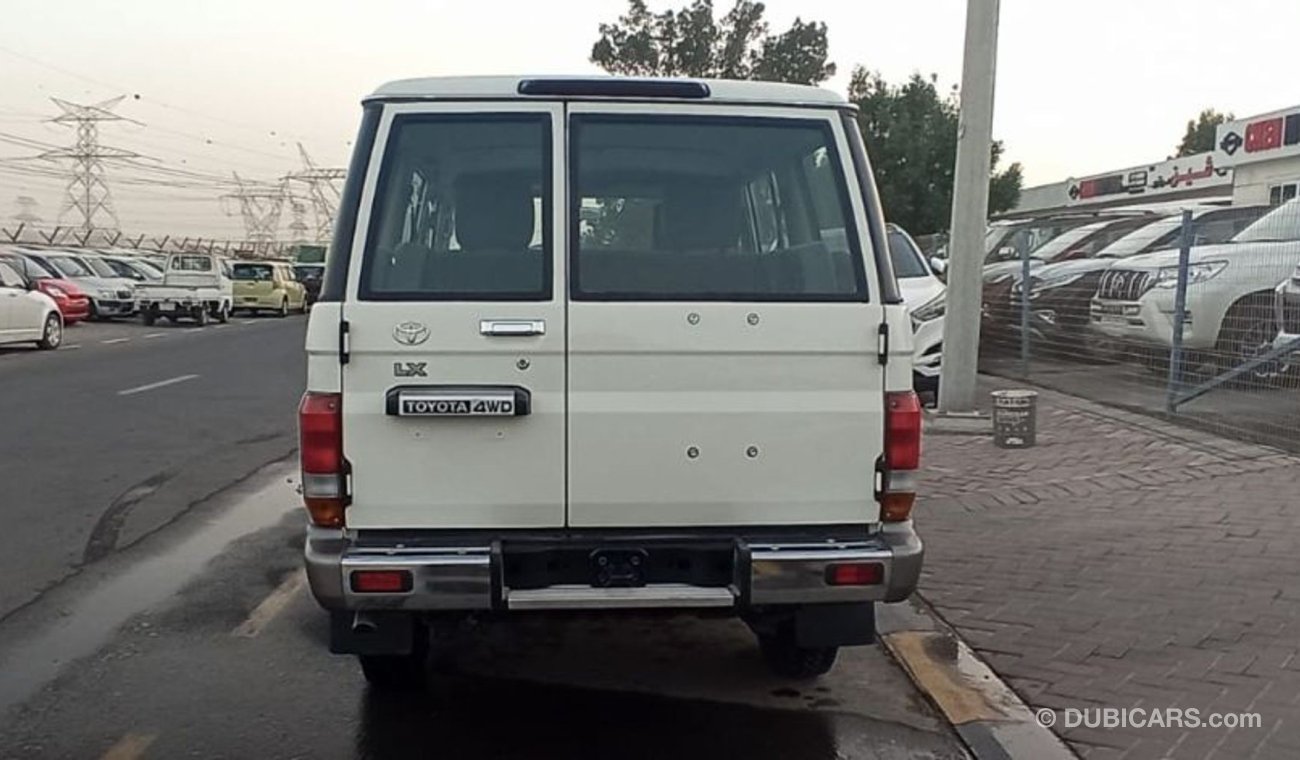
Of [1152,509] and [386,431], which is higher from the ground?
[386,431]

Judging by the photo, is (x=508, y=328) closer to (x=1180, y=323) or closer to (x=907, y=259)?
(x=1180, y=323)

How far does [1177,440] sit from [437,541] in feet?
24.8

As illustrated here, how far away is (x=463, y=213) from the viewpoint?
13.8 ft

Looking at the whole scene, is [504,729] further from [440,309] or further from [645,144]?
[645,144]

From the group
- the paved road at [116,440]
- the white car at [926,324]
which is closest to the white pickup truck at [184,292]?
the paved road at [116,440]

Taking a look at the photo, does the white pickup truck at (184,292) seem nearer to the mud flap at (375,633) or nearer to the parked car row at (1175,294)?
the parked car row at (1175,294)

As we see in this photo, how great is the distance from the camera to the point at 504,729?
441 centimetres

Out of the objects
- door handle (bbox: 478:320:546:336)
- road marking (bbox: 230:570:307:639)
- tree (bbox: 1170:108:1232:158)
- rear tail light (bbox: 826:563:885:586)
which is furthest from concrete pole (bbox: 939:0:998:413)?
tree (bbox: 1170:108:1232:158)

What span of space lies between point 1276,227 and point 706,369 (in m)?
9.18

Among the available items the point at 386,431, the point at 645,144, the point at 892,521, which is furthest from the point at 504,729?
the point at 645,144

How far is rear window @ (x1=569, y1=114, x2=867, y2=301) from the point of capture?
158 inches

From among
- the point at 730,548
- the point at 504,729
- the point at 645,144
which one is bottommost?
the point at 504,729

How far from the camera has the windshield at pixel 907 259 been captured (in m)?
12.5

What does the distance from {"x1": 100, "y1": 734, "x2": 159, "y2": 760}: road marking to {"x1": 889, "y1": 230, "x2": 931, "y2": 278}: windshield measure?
963 cm
